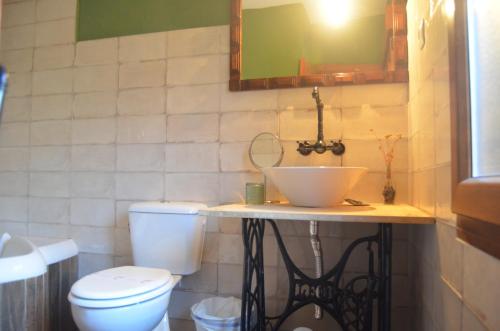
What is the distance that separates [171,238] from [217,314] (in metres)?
0.44

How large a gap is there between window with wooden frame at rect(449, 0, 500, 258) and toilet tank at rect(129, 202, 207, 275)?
3.86 feet

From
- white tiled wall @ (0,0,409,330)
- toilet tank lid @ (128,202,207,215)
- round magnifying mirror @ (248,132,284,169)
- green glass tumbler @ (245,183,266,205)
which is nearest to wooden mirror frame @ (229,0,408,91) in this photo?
white tiled wall @ (0,0,409,330)

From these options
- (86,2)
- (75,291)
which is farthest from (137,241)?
(86,2)

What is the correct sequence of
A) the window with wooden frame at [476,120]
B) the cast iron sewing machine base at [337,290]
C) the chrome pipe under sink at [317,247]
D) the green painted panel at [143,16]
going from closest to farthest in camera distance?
the window with wooden frame at [476,120], the cast iron sewing machine base at [337,290], the chrome pipe under sink at [317,247], the green painted panel at [143,16]

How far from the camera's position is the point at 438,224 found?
2.94ft

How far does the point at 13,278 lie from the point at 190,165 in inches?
37.8

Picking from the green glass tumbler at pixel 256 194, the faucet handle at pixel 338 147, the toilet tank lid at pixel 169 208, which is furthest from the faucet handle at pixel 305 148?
the toilet tank lid at pixel 169 208

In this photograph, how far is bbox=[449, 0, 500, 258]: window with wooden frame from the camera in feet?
1.76

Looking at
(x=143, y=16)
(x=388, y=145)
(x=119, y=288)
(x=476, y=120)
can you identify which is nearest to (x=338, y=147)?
(x=388, y=145)

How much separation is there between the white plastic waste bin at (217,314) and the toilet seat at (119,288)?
0.84ft

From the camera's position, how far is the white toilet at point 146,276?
3.70 feet

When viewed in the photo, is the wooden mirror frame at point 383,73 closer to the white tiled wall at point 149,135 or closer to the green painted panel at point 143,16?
the white tiled wall at point 149,135

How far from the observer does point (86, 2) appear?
193 cm

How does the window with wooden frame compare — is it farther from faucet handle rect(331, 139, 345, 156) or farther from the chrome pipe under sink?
faucet handle rect(331, 139, 345, 156)
